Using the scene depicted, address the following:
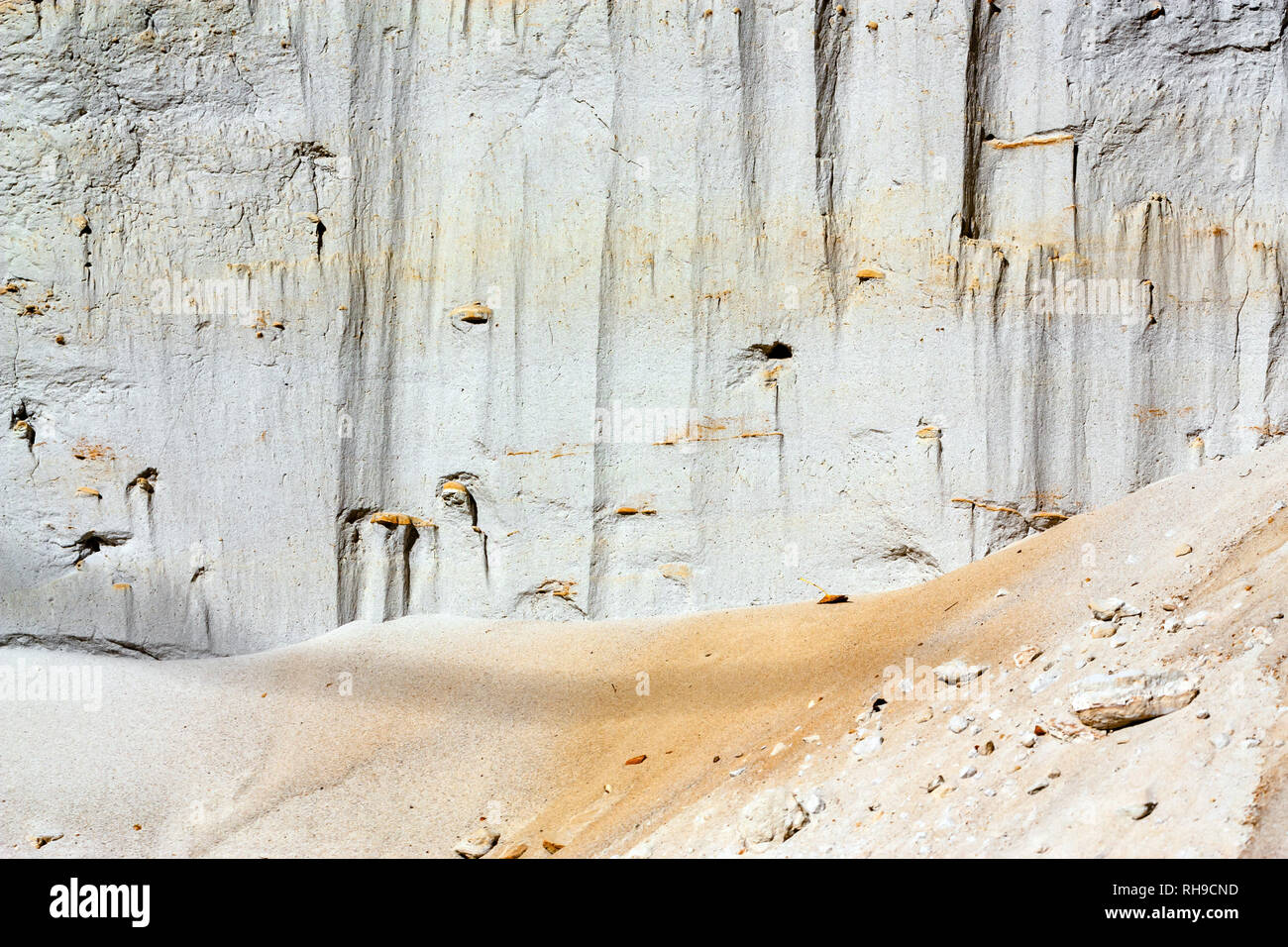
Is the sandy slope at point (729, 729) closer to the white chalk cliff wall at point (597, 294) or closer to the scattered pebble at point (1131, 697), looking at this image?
the scattered pebble at point (1131, 697)

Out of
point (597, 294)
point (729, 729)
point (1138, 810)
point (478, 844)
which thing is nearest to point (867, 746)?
point (729, 729)

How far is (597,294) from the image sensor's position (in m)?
6.64

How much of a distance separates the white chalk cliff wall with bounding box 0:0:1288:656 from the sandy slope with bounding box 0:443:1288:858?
0.62 m

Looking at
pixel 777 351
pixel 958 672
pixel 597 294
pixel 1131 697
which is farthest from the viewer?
pixel 597 294

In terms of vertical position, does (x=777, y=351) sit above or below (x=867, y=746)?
above

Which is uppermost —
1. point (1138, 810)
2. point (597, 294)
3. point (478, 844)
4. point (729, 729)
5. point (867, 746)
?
point (597, 294)

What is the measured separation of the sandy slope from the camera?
316 cm

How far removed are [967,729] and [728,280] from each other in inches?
137

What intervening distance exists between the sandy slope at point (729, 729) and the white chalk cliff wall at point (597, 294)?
0.62 m

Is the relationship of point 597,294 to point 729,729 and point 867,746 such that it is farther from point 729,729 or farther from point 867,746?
point 867,746

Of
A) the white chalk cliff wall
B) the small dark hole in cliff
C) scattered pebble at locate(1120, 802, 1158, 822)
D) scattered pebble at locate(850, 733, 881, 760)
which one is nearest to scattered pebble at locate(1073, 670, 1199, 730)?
scattered pebble at locate(1120, 802, 1158, 822)

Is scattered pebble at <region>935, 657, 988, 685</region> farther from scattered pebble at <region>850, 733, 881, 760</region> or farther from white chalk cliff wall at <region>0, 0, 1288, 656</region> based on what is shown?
white chalk cliff wall at <region>0, 0, 1288, 656</region>

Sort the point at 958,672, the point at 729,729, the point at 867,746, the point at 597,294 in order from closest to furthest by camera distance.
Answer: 1. the point at 867,746
2. the point at 958,672
3. the point at 729,729
4. the point at 597,294

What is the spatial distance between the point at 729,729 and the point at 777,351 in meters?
2.59
